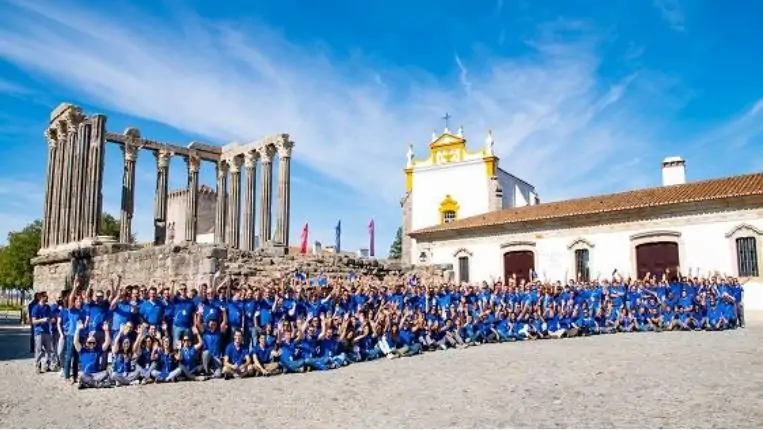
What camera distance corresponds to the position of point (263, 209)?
2641 cm

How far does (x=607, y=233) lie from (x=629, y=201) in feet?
5.39

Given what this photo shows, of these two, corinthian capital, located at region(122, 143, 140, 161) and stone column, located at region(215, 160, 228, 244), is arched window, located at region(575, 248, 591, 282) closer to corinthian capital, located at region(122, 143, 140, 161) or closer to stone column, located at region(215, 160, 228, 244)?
stone column, located at region(215, 160, 228, 244)

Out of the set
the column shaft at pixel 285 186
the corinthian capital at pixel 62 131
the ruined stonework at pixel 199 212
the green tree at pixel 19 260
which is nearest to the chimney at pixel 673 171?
the column shaft at pixel 285 186

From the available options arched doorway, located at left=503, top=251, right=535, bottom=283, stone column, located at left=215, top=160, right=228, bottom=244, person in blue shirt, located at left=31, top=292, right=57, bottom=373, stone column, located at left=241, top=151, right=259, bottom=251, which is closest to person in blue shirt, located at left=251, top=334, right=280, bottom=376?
person in blue shirt, located at left=31, top=292, right=57, bottom=373

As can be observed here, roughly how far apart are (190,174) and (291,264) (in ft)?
50.5

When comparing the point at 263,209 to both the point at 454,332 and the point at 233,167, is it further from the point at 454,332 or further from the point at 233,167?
the point at 454,332

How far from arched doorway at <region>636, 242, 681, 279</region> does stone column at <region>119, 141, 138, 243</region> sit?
832 inches

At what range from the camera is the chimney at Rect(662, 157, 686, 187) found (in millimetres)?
27439

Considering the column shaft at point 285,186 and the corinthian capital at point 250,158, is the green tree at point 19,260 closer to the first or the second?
the corinthian capital at point 250,158

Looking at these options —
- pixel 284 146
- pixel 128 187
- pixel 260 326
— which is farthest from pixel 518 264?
pixel 260 326

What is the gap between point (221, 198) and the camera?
31.2m

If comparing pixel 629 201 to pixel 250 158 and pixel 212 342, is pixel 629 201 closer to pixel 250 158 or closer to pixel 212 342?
pixel 250 158

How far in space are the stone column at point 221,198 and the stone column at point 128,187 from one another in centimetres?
424

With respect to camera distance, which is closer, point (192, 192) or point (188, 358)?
point (188, 358)
